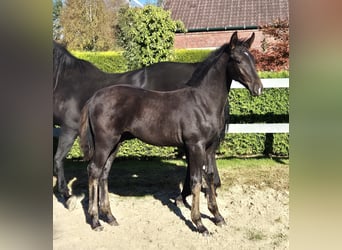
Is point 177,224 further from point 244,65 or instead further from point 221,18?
point 221,18

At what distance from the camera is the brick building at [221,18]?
1728cm

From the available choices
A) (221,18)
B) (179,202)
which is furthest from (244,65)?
(221,18)

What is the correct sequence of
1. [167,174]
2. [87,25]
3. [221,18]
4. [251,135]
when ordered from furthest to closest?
[87,25]
[221,18]
[251,135]
[167,174]

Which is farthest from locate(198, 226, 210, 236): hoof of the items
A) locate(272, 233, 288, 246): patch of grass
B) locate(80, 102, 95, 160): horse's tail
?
locate(80, 102, 95, 160): horse's tail

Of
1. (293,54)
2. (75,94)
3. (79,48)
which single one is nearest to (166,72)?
(75,94)

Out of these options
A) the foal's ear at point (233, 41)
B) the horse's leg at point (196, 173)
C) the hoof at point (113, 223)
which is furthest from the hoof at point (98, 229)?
the foal's ear at point (233, 41)

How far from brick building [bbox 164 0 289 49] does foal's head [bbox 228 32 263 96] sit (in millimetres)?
13832

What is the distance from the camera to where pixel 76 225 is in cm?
400

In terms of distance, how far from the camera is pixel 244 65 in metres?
3.52

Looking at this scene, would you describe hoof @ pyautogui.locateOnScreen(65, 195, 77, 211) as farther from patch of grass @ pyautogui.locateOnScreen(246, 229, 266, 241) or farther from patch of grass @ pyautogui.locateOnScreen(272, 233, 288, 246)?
patch of grass @ pyautogui.locateOnScreen(272, 233, 288, 246)

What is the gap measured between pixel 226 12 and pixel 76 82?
15388mm
